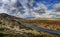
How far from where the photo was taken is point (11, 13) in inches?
379

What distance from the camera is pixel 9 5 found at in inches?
380

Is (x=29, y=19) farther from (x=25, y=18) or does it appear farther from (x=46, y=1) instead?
(x=46, y=1)

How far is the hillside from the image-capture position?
9289mm

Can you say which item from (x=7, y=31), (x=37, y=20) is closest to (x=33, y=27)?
(x=37, y=20)

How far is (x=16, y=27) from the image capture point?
371 inches

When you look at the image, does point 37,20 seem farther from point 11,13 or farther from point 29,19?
point 11,13

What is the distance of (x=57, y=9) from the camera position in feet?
31.7

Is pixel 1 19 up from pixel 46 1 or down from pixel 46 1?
down

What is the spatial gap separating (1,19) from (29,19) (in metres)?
1.03

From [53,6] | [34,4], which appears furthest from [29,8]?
[53,6]

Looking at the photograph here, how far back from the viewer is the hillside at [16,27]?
366 inches

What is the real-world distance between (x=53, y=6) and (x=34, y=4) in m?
0.71

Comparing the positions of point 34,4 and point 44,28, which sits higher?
point 34,4

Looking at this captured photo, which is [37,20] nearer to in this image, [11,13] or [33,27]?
[33,27]
